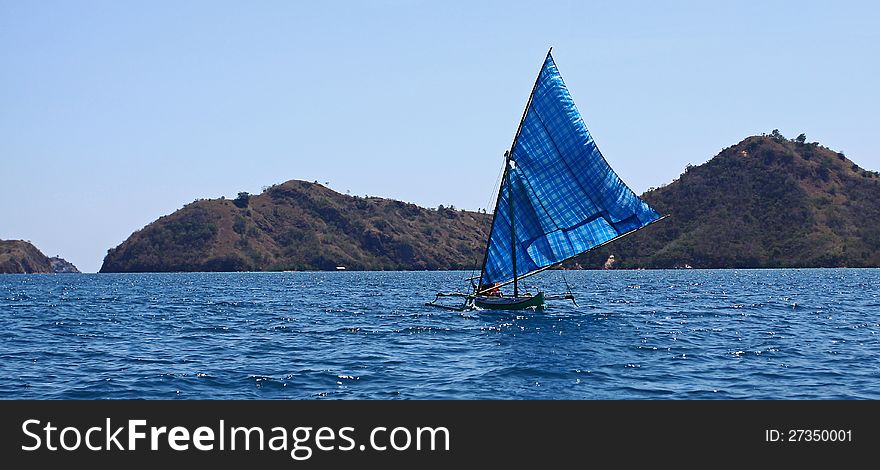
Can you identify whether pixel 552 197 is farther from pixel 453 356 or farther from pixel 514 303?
pixel 453 356

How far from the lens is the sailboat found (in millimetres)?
52438

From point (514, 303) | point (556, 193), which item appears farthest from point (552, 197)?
point (514, 303)

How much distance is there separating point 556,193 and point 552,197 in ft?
1.30

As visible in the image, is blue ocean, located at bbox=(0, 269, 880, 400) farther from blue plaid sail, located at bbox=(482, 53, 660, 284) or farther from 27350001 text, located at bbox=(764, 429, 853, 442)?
27350001 text, located at bbox=(764, 429, 853, 442)

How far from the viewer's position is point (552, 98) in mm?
53500

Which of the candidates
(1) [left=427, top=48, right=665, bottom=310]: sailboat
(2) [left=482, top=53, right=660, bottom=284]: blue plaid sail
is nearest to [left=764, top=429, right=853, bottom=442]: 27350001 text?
(1) [left=427, top=48, right=665, bottom=310]: sailboat

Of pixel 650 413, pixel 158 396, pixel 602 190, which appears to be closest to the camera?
pixel 650 413

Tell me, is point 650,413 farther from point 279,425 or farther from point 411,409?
point 279,425

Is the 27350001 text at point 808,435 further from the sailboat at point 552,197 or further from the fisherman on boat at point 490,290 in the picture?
the fisherman on boat at point 490,290

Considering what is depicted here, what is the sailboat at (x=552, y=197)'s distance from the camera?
172 ft

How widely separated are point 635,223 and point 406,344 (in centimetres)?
2052

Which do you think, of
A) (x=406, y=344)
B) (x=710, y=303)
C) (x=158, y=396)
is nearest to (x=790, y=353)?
(x=406, y=344)

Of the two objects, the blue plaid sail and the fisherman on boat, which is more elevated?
the blue plaid sail

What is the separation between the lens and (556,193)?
176 feet
